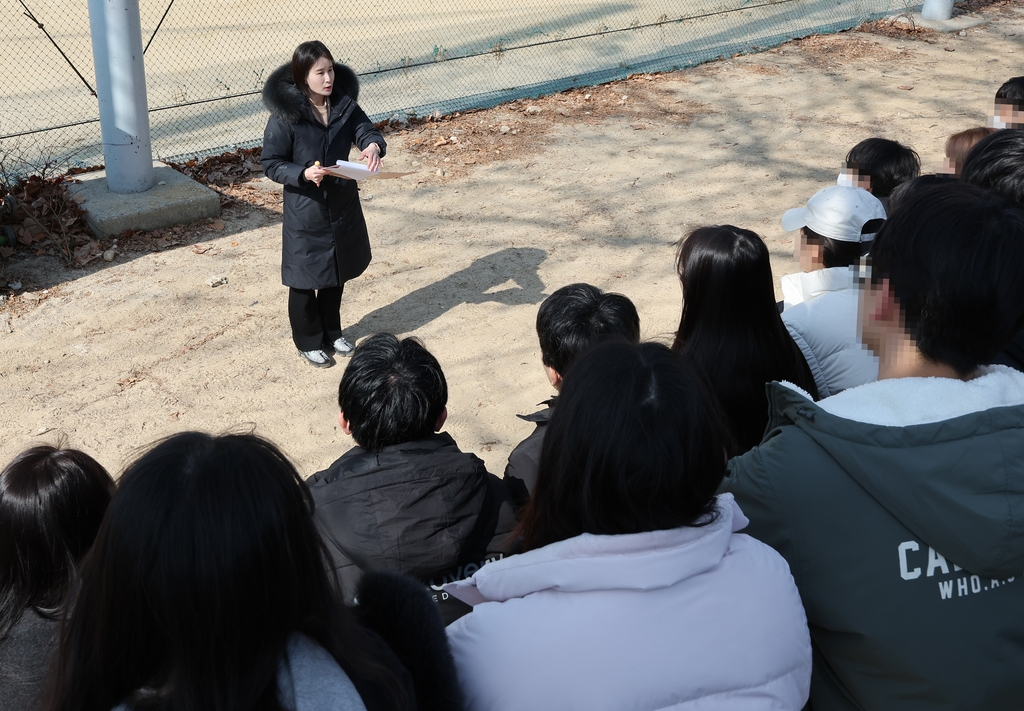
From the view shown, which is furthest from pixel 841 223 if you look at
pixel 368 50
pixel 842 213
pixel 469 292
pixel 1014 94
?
pixel 368 50

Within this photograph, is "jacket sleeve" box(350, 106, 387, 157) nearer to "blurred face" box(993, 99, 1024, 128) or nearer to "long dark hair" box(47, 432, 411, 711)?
"blurred face" box(993, 99, 1024, 128)

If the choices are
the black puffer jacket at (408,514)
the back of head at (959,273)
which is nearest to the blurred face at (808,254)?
the back of head at (959,273)

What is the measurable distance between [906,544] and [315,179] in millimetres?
3289

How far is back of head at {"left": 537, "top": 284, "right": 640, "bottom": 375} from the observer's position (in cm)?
255

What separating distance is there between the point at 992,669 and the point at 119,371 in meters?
4.15

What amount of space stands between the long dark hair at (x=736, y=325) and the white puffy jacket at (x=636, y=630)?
3.36 ft

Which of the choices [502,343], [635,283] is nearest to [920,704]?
[502,343]

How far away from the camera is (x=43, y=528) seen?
1710mm

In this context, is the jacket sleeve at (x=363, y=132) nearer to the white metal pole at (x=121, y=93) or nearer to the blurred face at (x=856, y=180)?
the white metal pole at (x=121, y=93)

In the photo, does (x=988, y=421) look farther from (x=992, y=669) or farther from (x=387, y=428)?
(x=387, y=428)

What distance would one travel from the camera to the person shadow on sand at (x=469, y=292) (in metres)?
5.02

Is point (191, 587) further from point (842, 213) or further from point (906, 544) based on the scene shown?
point (842, 213)

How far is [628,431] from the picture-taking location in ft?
4.69

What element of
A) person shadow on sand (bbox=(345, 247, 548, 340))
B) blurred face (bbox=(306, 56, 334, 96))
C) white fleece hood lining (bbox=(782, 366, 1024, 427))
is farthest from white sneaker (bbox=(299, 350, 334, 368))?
white fleece hood lining (bbox=(782, 366, 1024, 427))
